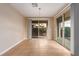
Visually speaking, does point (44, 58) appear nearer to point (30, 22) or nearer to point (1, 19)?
point (1, 19)

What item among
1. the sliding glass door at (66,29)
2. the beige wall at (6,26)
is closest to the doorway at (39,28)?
the sliding glass door at (66,29)

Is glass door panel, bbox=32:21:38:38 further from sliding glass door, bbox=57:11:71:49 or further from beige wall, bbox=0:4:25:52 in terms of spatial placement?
beige wall, bbox=0:4:25:52

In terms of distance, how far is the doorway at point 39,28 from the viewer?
10157 millimetres

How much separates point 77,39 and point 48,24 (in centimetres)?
674

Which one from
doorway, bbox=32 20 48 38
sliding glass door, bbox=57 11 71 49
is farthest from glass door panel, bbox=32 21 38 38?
sliding glass door, bbox=57 11 71 49

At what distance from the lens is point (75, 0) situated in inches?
94.1

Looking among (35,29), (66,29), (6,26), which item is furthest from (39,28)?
(6,26)

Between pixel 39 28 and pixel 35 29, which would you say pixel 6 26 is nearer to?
pixel 39 28

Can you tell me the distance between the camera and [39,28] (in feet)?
32.9

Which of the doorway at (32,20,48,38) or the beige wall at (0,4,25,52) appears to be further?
the doorway at (32,20,48,38)

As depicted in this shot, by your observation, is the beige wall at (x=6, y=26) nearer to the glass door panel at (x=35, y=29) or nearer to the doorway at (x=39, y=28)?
the doorway at (x=39, y=28)

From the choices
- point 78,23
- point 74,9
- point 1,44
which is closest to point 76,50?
point 78,23

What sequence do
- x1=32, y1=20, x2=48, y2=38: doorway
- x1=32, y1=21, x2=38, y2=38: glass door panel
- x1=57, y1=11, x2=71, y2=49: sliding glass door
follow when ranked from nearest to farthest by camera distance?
x1=57, y1=11, x2=71, y2=49: sliding glass door
x1=32, y1=20, x2=48, y2=38: doorway
x1=32, y1=21, x2=38, y2=38: glass door panel

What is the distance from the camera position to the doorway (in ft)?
33.3
